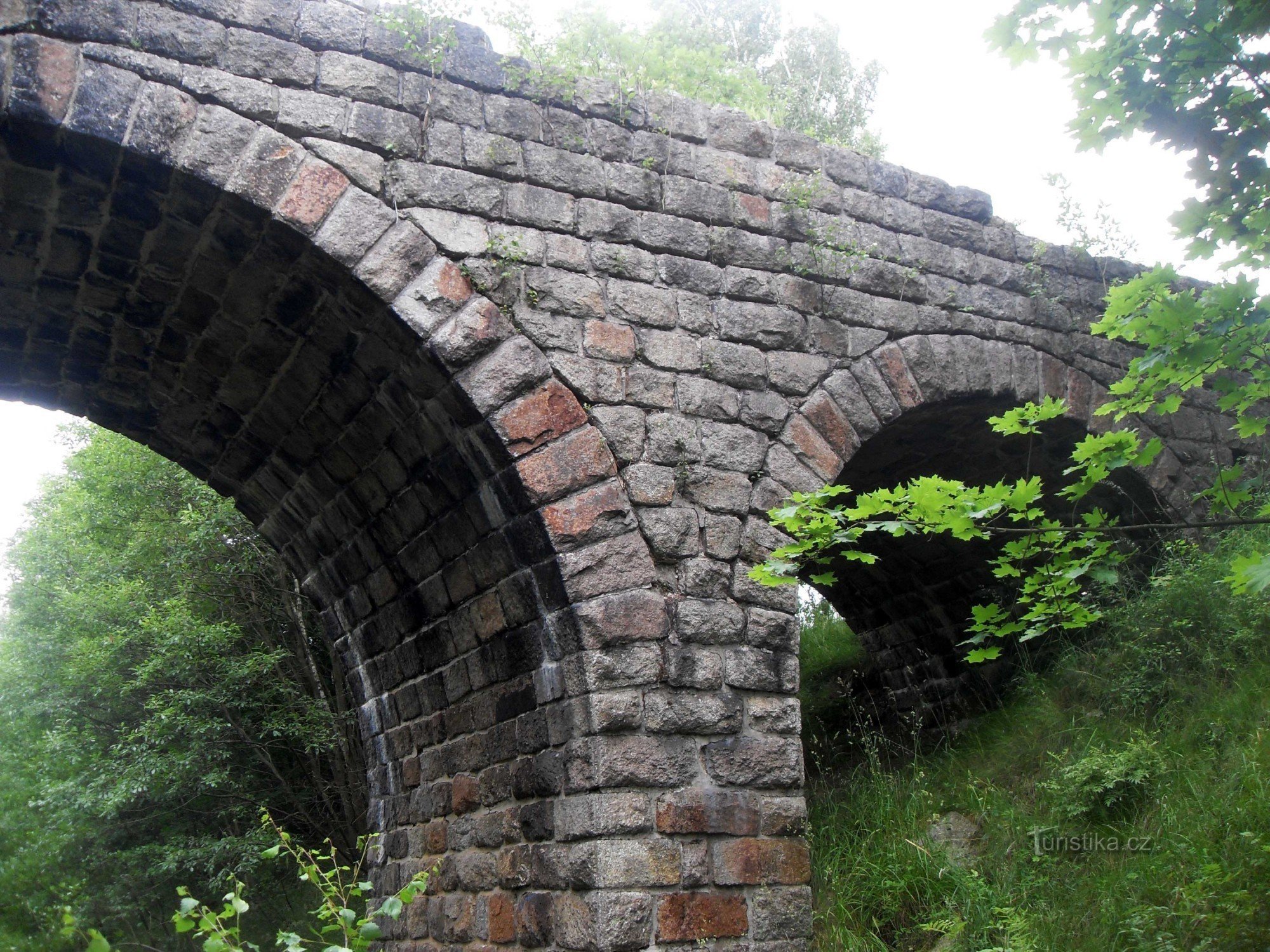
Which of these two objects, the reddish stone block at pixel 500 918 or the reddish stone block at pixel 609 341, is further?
the reddish stone block at pixel 609 341

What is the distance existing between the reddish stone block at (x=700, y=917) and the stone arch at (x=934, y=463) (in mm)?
1839

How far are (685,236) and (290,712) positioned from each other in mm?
8401

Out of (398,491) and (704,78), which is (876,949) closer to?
(398,491)

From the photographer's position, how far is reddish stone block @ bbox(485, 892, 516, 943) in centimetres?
410

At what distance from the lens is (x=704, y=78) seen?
948cm

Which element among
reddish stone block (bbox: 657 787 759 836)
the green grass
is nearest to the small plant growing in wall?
reddish stone block (bbox: 657 787 759 836)

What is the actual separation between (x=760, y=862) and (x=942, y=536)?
143 inches

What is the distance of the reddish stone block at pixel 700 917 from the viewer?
365cm

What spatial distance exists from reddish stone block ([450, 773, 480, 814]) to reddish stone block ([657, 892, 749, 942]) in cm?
123

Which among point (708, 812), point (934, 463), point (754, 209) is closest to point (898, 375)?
Answer: point (754, 209)

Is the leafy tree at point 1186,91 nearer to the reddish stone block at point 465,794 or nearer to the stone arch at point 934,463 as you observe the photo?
the stone arch at point 934,463

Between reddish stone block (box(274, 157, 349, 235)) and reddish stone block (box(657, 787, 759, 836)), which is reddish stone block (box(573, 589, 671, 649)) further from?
reddish stone block (box(274, 157, 349, 235))

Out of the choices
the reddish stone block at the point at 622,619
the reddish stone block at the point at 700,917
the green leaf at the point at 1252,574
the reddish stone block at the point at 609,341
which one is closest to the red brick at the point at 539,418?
the reddish stone block at the point at 609,341

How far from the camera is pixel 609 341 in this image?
14.1 ft
